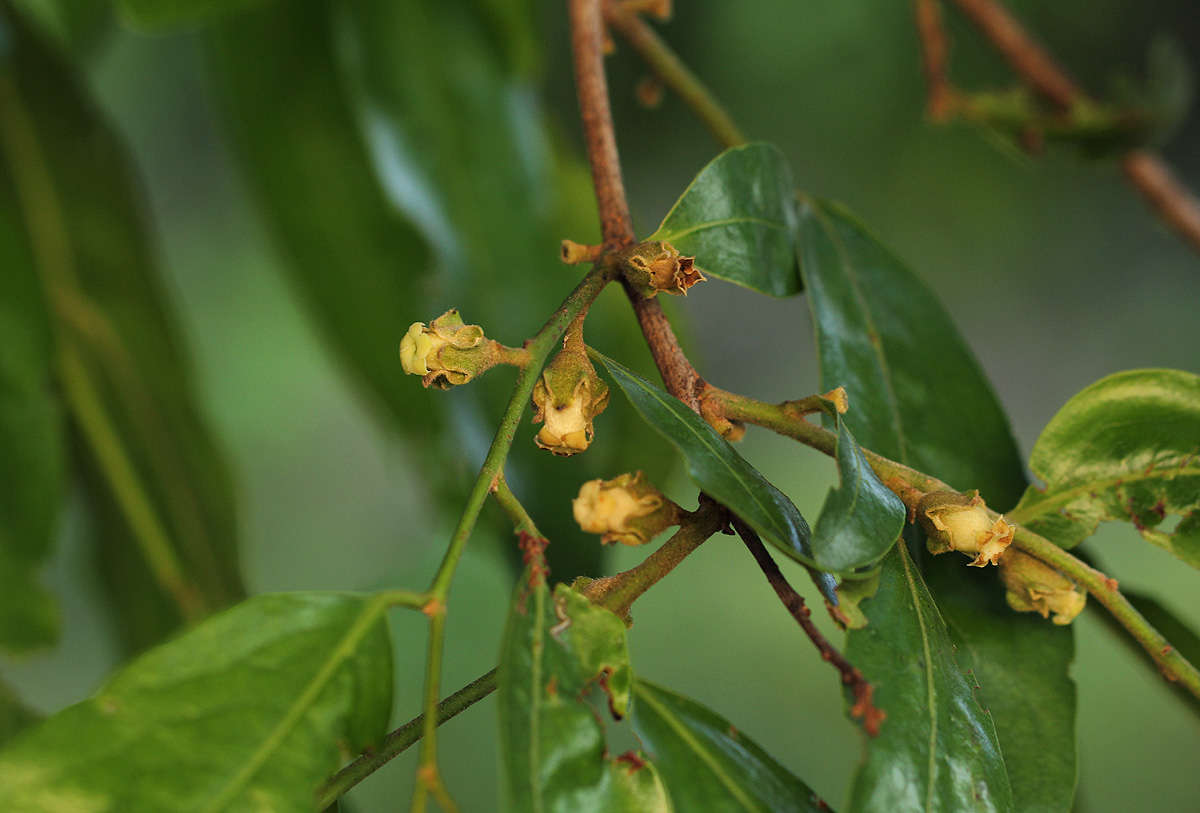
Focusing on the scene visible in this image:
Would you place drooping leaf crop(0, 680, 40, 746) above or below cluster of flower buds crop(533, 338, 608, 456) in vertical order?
above

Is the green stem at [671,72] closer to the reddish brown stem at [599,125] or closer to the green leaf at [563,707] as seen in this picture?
the reddish brown stem at [599,125]

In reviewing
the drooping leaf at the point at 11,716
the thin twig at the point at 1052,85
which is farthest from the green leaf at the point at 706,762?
the thin twig at the point at 1052,85

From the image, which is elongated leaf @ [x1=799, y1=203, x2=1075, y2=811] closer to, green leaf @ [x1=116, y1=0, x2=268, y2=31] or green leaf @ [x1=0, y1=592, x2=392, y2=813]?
green leaf @ [x1=0, y1=592, x2=392, y2=813]

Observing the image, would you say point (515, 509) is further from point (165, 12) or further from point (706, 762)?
point (165, 12)

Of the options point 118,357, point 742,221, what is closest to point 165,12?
point 118,357

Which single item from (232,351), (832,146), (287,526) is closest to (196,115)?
(232,351)

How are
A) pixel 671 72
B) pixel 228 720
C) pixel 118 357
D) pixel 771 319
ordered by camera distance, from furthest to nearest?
pixel 771 319, pixel 118 357, pixel 671 72, pixel 228 720

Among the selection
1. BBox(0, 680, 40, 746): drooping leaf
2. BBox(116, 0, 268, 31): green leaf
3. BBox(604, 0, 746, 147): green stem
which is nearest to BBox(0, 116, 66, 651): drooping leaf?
BBox(0, 680, 40, 746): drooping leaf
